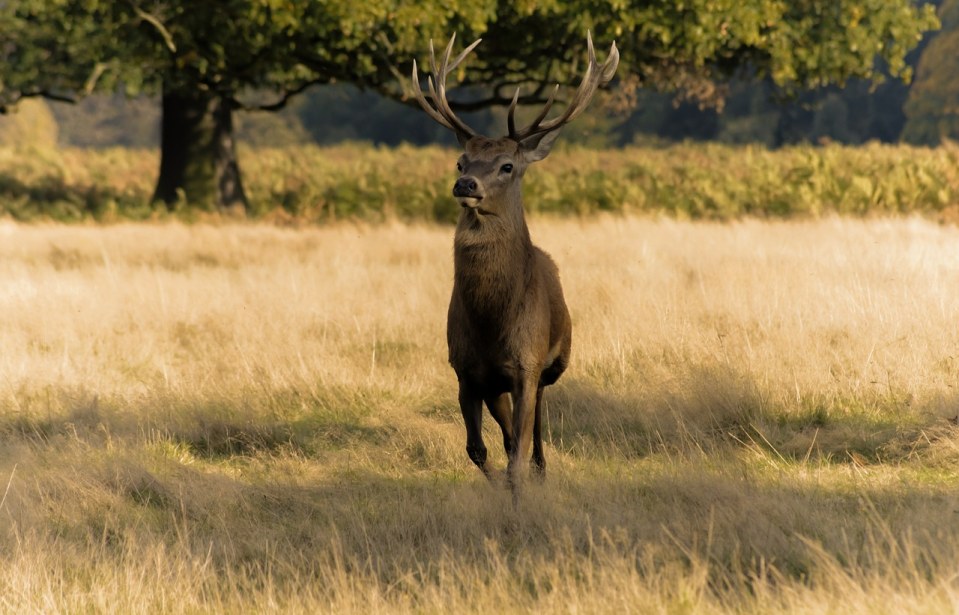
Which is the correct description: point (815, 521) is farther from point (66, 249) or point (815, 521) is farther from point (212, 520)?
point (66, 249)

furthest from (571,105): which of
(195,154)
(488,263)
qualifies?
(195,154)

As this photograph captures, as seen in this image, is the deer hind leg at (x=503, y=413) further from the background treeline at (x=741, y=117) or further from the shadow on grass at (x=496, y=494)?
the background treeline at (x=741, y=117)

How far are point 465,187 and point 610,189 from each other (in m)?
17.6

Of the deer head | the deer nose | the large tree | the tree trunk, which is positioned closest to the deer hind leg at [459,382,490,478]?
the deer head

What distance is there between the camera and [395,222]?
66.2 ft

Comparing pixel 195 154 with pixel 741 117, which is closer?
pixel 195 154

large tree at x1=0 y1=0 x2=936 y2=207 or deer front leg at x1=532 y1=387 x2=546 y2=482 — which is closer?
deer front leg at x1=532 y1=387 x2=546 y2=482

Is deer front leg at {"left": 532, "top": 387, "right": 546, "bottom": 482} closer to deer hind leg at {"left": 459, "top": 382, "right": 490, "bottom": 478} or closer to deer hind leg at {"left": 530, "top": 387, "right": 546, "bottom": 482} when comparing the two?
deer hind leg at {"left": 530, "top": 387, "right": 546, "bottom": 482}

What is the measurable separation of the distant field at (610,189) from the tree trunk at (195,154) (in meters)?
0.39

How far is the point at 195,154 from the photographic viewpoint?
23.9 metres

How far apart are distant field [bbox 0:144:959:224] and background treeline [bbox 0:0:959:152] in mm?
11370

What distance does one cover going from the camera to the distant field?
21.6m

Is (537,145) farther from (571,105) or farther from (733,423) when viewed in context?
(733,423)

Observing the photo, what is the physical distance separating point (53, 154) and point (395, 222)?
2030 centimetres
